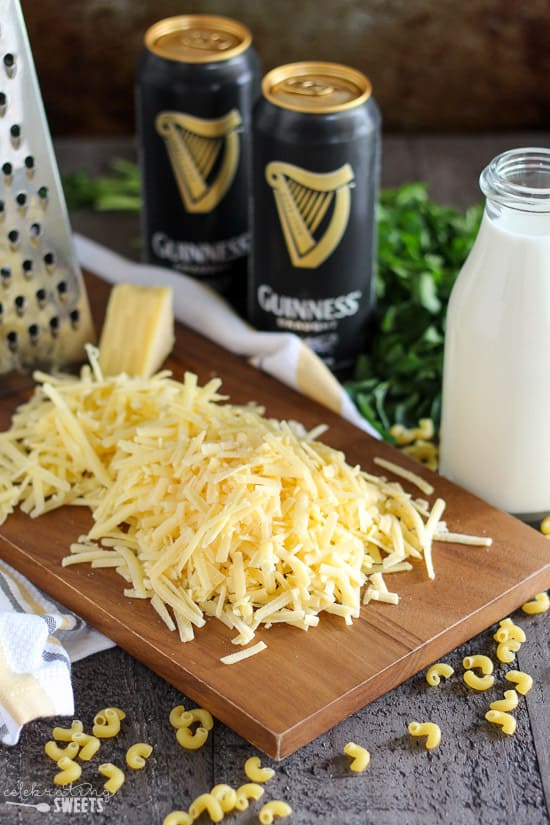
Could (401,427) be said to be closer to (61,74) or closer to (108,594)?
(108,594)

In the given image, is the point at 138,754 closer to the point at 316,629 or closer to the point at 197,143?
the point at 316,629

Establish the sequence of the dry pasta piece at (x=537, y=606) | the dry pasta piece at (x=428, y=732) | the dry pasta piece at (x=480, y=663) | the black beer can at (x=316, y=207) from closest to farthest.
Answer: the dry pasta piece at (x=428, y=732) < the dry pasta piece at (x=480, y=663) < the dry pasta piece at (x=537, y=606) < the black beer can at (x=316, y=207)

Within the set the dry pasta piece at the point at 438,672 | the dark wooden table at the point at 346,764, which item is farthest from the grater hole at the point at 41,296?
the dry pasta piece at the point at 438,672

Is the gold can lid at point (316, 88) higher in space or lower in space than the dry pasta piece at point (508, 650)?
higher

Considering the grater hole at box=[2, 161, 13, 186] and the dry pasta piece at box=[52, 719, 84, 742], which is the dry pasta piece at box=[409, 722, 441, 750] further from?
the grater hole at box=[2, 161, 13, 186]

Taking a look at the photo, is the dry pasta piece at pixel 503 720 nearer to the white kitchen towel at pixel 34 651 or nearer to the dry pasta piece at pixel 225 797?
the dry pasta piece at pixel 225 797

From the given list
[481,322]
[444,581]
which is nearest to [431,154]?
[481,322]
